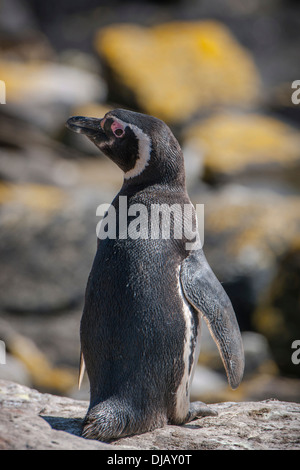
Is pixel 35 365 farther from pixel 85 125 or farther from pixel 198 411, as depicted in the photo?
pixel 85 125

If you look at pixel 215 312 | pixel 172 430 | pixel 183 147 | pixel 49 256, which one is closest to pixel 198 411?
pixel 172 430

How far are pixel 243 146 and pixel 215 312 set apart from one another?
22.5 ft

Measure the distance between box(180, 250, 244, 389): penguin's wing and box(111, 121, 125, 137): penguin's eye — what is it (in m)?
0.54

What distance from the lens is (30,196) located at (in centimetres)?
738

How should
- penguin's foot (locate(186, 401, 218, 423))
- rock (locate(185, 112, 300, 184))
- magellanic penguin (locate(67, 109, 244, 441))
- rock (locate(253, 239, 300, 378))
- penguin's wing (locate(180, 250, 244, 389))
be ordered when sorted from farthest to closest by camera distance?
rock (locate(185, 112, 300, 184)) → rock (locate(253, 239, 300, 378)) → penguin's foot (locate(186, 401, 218, 423)) → penguin's wing (locate(180, 250, 244, 389)) → magellanic penguin (locate(67, 109, 244, 441))

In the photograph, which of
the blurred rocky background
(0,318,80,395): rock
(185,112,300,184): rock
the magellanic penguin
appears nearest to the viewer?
the magellanic penguin

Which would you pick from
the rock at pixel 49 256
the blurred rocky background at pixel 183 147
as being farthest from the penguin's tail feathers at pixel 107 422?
the rock at pixel 49 256

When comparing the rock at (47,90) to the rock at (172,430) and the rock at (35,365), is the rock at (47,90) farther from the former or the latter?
the rock at (172,430)

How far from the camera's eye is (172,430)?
2.34 metres

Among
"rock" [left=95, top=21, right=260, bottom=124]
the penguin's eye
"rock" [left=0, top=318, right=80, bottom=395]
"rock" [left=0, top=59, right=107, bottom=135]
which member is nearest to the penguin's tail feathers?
the penguin's eye

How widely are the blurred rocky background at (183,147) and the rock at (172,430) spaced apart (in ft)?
7.31

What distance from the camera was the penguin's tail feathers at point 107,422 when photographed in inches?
85.0

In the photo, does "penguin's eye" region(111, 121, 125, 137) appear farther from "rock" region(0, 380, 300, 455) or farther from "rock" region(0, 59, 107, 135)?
"rock" region(0, 59, 107, 135)

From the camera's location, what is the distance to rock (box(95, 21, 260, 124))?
33.5 ft
